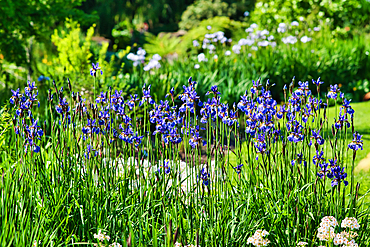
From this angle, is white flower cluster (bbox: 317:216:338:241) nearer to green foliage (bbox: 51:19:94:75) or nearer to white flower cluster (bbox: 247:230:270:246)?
white flower cluster (bbox: 247:230:270:246)

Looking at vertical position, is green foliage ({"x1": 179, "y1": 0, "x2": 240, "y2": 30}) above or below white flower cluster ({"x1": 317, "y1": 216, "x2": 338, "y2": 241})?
above

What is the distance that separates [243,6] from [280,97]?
944 cm

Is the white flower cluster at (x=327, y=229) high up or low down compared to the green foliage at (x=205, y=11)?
down

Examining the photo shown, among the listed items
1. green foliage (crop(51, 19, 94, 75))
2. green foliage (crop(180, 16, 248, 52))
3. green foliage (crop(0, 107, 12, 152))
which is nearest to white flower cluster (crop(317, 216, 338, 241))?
green foliage (crop(0, 107, 12, 152))

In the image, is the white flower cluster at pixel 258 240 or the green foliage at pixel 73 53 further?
the green foliage at pixel 73 53

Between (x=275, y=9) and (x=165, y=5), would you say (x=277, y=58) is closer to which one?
(x=275, y=9)

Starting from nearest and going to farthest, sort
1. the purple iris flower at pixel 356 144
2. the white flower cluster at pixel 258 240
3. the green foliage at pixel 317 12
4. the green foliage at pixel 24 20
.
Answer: the white flower cluster at pixel 258 240, the purple iris flower at pixel 356 144, the green foliage at pixel 24 20, the green foliage at pixel 317 12

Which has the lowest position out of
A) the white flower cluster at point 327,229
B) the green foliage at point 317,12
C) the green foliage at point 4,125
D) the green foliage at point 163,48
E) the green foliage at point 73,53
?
the white flower cluster at point 327,229

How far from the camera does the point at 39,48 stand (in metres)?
8.35

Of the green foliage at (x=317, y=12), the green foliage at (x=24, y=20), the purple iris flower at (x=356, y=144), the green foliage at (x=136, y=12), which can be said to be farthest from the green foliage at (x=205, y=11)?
the purple iris flower at (x=356, y=144)

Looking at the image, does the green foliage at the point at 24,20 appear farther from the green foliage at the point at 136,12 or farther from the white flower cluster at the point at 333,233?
the green foliage at the point at 136,12

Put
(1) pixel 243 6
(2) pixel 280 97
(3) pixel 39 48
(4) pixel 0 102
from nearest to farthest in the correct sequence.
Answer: (4) pixel 0 102 → (2) pixel 280 97 → (3) pixel 39 48 → (1) pixel 243 6

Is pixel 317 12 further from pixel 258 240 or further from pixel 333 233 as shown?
pixel 258 240

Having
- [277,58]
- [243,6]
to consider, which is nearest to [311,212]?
[277,58]
